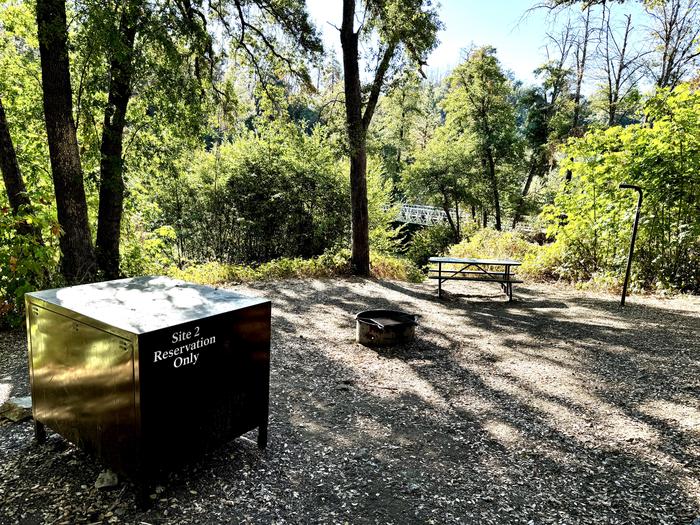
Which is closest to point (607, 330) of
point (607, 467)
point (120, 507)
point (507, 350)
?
point (507, 350)

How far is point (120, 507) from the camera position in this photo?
2.27 m

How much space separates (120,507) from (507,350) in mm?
4150

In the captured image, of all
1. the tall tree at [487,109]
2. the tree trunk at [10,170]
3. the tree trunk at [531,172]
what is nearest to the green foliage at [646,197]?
the tree trunk at [10,170]

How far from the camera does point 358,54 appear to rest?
887cm

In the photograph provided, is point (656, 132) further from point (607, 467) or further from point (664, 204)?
point (607, 467)

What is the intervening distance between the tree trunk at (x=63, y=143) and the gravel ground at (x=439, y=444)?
1243mm

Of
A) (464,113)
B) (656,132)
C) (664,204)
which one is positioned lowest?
(664,204)

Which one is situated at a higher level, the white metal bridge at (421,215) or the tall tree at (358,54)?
the tall tree at (358,54)

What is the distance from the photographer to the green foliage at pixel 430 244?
66.7ft

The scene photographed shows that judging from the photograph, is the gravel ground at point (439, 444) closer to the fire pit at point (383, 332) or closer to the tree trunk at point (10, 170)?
the fire pit at point (383, 332)

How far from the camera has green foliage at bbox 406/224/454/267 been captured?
20344 mm

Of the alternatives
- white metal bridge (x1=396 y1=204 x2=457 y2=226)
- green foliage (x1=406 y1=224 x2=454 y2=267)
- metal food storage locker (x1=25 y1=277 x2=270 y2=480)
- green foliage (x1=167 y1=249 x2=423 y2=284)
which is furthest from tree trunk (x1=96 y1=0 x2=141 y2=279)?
white metal bridge (x1=396 y1=204 x2=457 y2=226)

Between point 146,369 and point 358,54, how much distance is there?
845 cm

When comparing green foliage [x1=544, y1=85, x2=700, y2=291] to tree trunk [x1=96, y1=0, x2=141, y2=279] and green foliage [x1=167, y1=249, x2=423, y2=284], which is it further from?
tree trunk [x1=96, y1=0, x2=141, y2=279]
